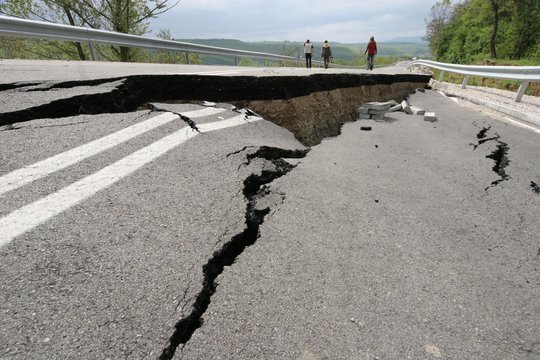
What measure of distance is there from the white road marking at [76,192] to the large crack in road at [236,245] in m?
0.90

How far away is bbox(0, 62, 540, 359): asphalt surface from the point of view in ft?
4.44

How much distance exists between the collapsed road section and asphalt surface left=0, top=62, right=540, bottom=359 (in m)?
0.40

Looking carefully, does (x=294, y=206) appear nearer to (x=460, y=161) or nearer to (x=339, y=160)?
(x=339, y=160)

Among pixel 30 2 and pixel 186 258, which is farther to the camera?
pixel 30 2

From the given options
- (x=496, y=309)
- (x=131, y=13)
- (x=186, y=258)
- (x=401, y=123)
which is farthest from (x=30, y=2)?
(x=496, y=309)

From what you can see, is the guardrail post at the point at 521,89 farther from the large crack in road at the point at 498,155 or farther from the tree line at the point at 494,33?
the tree line at the point at 494,33

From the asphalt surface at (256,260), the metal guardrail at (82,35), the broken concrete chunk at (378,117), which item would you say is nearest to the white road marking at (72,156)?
the asphalt surface at (256,260)

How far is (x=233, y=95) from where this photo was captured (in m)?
5.27

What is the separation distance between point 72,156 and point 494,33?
35.3 meters

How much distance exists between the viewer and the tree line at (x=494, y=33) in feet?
80.5

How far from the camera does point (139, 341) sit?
1266 millimetres

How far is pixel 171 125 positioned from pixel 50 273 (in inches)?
88.3

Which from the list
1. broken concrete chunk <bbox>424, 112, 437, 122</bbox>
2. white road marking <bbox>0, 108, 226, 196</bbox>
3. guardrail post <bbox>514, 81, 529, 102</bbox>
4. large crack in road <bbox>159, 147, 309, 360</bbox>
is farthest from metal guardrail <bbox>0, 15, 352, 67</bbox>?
guardrail post <bbox>514, 81, 529, 102</bbox>

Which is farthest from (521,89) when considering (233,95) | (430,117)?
(233,95)
